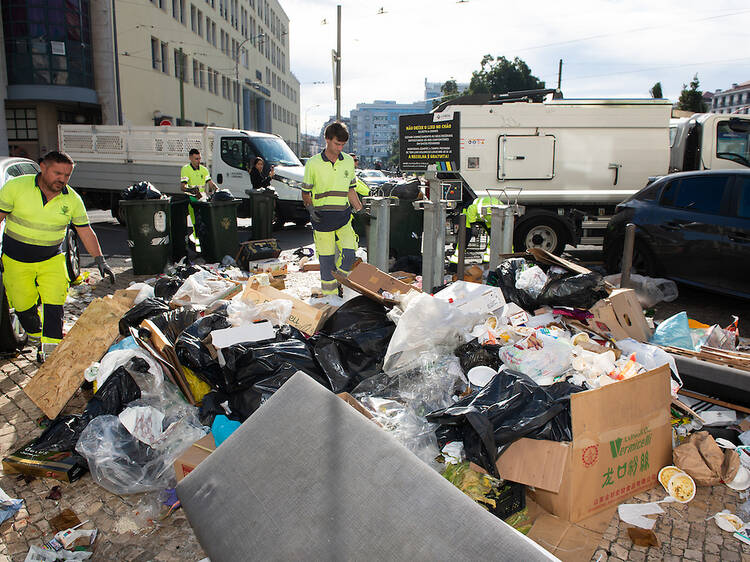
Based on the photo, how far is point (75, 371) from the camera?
12.1 feet

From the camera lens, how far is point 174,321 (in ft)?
12.9

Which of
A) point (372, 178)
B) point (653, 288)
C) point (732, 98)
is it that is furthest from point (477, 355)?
point (732, 98)

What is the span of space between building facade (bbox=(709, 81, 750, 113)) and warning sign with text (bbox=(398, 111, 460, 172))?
358 feet

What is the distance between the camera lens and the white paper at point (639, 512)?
8.84 feet

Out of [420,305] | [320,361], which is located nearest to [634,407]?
[420,305]

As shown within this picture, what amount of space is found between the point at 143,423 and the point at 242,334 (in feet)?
2.54

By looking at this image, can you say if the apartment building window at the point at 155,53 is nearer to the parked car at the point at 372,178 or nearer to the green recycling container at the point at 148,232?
the parked car at the point at 372,178

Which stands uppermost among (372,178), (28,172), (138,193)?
(372,178)

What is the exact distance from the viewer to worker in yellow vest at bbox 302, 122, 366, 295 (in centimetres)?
546

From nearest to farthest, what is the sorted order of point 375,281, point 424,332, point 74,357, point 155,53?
point 424,332 → point 74,357 → point 375,281 → point 155,53

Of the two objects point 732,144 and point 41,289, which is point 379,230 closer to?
point 41,289

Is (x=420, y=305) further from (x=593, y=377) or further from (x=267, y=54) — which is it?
(x=267, y=54)

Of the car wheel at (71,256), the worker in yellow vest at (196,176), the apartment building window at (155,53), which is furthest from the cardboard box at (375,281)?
the apartment building window at (155,53)

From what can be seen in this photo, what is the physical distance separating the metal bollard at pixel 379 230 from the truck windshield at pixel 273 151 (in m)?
6.41
